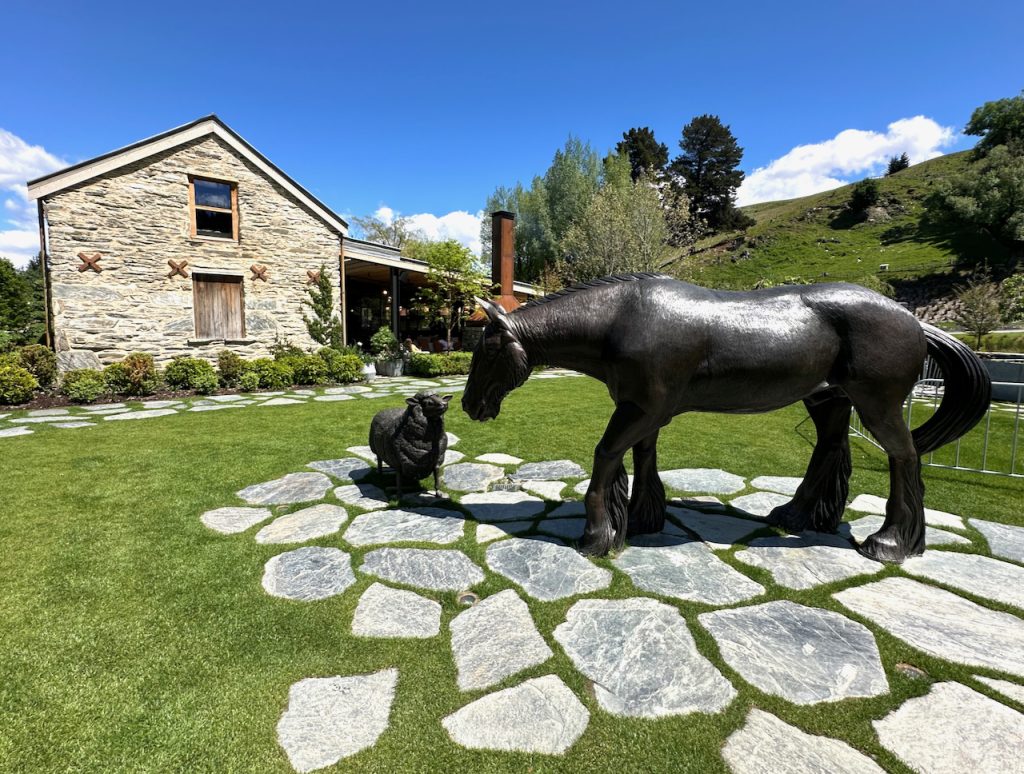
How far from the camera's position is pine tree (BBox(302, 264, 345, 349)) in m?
14.2

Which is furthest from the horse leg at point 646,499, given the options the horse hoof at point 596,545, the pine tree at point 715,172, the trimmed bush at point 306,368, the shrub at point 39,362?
the pine tree at point 715,172

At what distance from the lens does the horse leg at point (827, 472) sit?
3.34m

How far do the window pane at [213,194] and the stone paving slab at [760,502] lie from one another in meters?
15.1

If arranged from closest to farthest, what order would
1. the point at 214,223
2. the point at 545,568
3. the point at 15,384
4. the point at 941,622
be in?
the point at 941,622 < the point at 545,568 < the point at 15,384 < the point at 214,223

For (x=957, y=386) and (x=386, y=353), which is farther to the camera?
(x=386, y=353)

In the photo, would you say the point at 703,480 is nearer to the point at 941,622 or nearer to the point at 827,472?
the point at 827,472

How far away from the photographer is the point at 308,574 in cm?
285

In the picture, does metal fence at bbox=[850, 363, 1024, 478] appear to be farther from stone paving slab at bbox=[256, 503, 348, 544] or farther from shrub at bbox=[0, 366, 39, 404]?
shrub at bbox=[0, 366, 39, 404]

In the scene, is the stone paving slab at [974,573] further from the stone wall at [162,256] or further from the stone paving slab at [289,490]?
the stone wall at [162,256]

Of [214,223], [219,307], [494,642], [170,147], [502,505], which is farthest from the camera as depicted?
[214,223]

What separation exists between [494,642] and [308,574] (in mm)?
1368

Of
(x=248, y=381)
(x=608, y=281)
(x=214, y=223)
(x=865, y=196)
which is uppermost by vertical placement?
(x=865, y=196)

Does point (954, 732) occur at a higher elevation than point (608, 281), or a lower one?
lower

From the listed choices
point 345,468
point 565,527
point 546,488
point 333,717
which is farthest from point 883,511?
point 345,468
